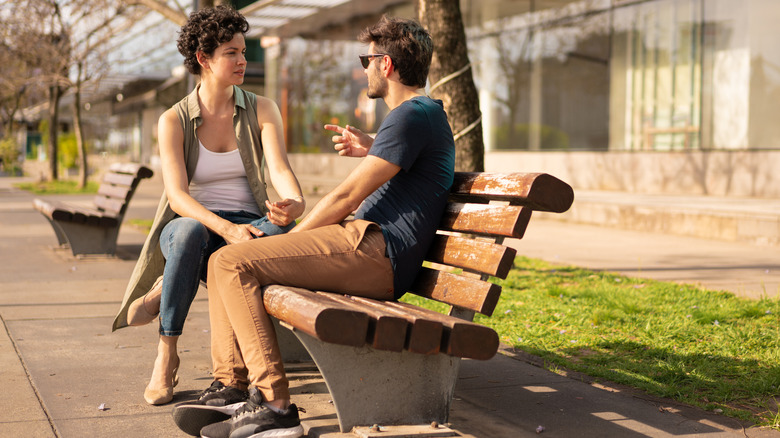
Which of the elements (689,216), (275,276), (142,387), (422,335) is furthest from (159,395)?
(689,216)

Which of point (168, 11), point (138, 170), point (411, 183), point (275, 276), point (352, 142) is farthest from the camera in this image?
A: point (168, 11)

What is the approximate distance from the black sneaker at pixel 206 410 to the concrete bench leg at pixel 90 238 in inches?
219

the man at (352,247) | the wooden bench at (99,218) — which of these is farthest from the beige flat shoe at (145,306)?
the wooden bench at (99,218)

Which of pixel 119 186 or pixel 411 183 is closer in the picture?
pixel 411 183

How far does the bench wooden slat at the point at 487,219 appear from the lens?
3.01m

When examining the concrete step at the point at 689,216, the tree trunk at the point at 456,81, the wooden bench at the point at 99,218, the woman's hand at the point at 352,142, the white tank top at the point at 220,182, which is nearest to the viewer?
the woman's hand at the point at 352,142

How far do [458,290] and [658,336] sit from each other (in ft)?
7.11

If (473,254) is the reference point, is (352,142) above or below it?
above

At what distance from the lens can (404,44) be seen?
328 centimetres

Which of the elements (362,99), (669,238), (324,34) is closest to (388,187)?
→ (669,238)

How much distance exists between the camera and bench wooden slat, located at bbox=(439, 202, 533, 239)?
3012mm

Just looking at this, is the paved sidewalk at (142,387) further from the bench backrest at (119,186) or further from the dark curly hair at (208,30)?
the dark curly hair at (208,30)

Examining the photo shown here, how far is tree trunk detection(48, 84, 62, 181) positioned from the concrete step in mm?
18091

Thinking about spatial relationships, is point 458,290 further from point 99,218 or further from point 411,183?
point 99,218
